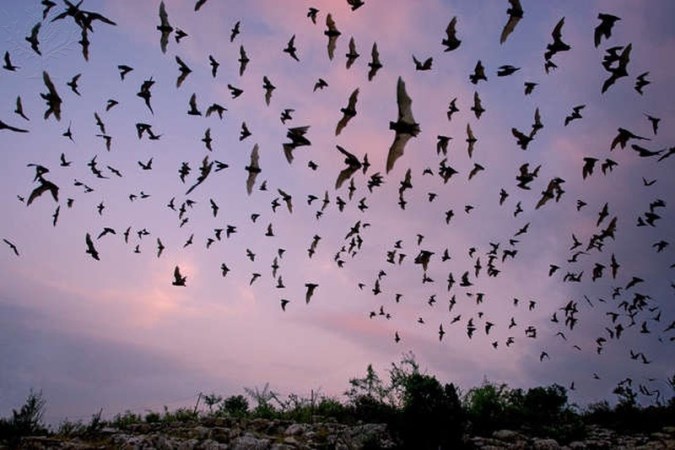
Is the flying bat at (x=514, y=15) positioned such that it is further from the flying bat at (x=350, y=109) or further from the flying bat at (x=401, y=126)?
the flying bat at (x=401, y=126)

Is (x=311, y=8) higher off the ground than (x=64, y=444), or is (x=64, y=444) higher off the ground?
(x=311, y=8)

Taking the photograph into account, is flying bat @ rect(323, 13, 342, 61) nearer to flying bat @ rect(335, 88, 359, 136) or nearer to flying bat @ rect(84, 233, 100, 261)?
flying bat @ rect(335, 88, 359, 136)

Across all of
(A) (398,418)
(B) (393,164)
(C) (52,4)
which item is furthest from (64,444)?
(C) (52,4)

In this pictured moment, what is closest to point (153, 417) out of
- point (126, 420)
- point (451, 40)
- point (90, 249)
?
point (126, 420)

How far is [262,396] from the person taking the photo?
21.3 meters

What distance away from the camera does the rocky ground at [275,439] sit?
12.2 metres

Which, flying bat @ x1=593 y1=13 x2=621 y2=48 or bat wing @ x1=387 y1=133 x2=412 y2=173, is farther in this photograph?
flying bat @ x1=593 y1=13 x2=621 y2=48

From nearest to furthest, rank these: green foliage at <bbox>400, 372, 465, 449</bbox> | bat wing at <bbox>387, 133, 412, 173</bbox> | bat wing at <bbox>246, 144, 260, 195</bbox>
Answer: bat wing at <bbox>387, 133, 412, 173</bbox> < green foliage at <bbox>400, 372, 465, 449</bbox> < bat wing at <bbox>246, 144, 260, 195</bbox>

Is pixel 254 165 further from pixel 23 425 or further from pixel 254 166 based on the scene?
pixel 23 425

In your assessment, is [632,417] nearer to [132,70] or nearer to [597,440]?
[597,440]

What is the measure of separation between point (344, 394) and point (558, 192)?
1241 cm

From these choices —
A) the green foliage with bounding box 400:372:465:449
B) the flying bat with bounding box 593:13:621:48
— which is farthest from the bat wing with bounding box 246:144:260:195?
the flying bat with bounding box 593:13:621:48

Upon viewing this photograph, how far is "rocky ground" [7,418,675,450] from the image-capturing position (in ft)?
40.0

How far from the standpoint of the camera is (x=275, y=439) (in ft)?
42.7
